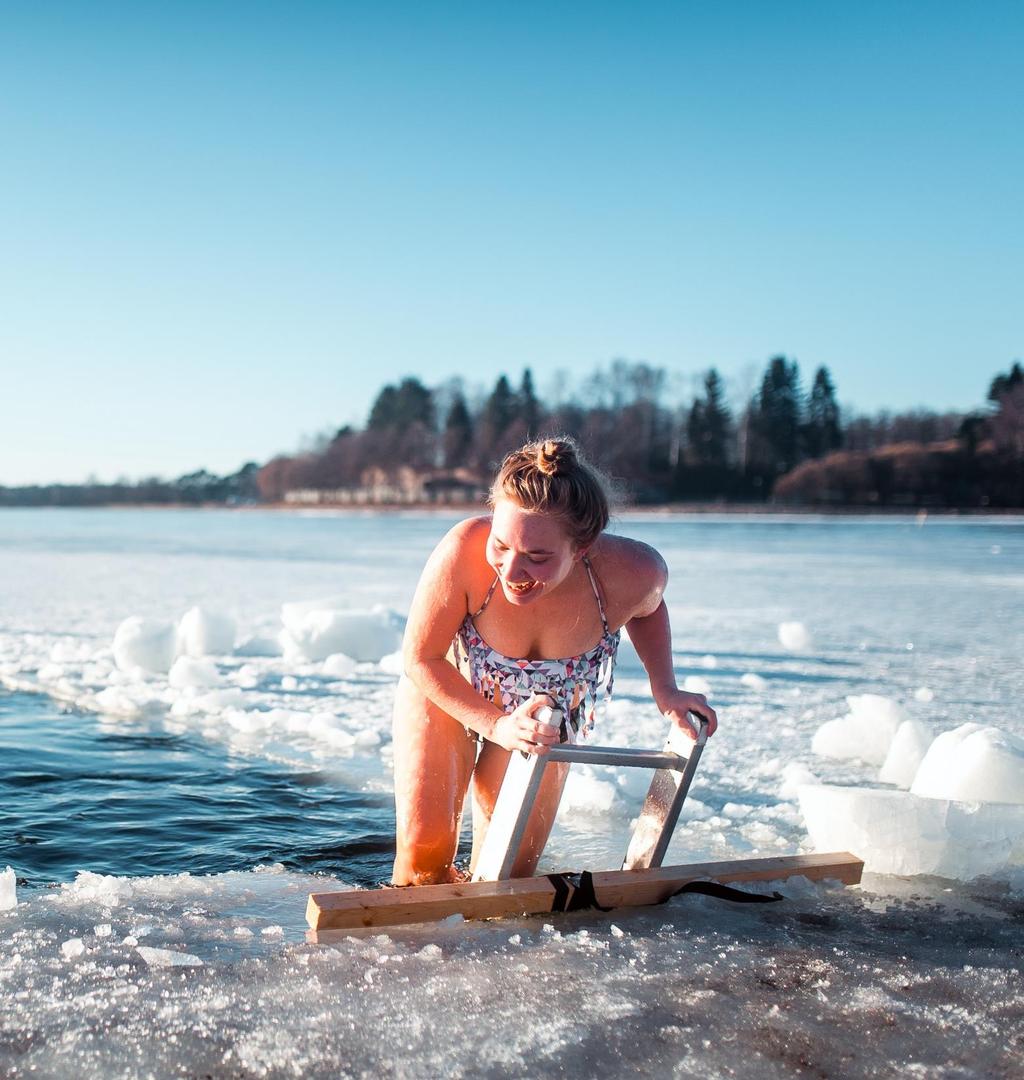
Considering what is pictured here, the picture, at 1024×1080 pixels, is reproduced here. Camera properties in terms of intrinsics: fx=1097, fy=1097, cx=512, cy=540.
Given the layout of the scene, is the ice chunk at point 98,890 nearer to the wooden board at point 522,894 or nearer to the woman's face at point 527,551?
the wooden board at point 522,894

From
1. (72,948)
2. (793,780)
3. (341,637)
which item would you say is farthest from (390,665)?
(72,948)

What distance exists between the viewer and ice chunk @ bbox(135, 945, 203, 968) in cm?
228

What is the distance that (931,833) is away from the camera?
2.98m

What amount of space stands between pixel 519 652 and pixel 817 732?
2427 millimetres

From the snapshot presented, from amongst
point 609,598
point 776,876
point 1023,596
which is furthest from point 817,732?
point 1023,596

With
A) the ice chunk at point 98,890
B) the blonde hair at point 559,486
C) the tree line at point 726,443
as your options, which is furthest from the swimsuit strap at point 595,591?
the tree line at point 726,443

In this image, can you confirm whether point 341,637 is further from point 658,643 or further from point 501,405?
point 501,405

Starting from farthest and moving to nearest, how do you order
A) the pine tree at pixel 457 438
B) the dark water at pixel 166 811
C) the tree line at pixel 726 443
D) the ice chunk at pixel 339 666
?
the pine tree at pixel 457 438
the tree line at pixel 726 443
the ice chunk at pixel 339 666
the dark water at pixel 166 811

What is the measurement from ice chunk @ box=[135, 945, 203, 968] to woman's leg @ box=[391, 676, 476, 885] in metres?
0.67

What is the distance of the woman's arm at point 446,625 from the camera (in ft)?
8.51

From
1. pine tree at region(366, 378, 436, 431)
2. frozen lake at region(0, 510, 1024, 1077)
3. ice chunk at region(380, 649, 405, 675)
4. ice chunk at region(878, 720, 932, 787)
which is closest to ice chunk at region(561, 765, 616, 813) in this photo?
frozen lake at region(0, 510, 1024, 1077)

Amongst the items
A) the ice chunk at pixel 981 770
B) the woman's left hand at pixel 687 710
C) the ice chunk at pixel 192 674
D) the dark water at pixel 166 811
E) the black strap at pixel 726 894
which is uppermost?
the woman's left hand at pixel 687 710

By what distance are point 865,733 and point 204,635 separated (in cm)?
442

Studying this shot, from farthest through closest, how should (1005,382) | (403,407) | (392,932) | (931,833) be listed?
(403,407), (1005,382), (931,833), (392,932)
